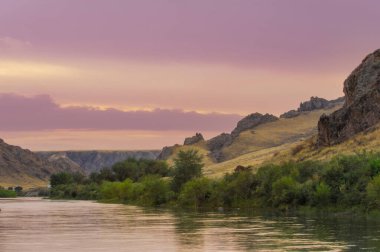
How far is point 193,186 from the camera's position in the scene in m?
104

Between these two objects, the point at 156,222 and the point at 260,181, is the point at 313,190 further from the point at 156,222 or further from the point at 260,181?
the point at 156,222

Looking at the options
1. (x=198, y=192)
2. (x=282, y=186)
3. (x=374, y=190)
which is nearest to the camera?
(x=374, y=190)

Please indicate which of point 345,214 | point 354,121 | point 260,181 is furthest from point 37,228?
point 354,121

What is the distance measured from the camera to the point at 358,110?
120 metres

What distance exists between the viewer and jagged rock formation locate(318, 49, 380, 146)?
117 meters

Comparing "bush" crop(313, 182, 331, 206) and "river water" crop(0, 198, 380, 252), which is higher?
"bush" crop(313, 182, 331, 206)

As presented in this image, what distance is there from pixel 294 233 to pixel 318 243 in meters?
7.31

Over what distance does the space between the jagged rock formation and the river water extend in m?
50.4

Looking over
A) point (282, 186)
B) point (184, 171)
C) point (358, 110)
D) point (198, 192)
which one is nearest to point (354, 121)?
point (358, 110)

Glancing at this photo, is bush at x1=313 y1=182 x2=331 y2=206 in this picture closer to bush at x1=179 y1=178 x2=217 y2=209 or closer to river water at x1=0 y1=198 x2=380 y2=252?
river water at x1=0 y1=198 x2=380 y2=252

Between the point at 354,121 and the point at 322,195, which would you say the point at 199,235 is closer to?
the point at 322,195

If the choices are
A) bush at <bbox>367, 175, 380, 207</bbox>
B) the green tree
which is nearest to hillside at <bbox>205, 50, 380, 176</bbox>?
the green tree

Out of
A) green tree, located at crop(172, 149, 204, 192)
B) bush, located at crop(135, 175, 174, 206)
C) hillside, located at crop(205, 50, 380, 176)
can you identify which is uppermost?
hillside, located at crop(205, 50, 380, 176)

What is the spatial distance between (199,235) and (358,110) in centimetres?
7426
